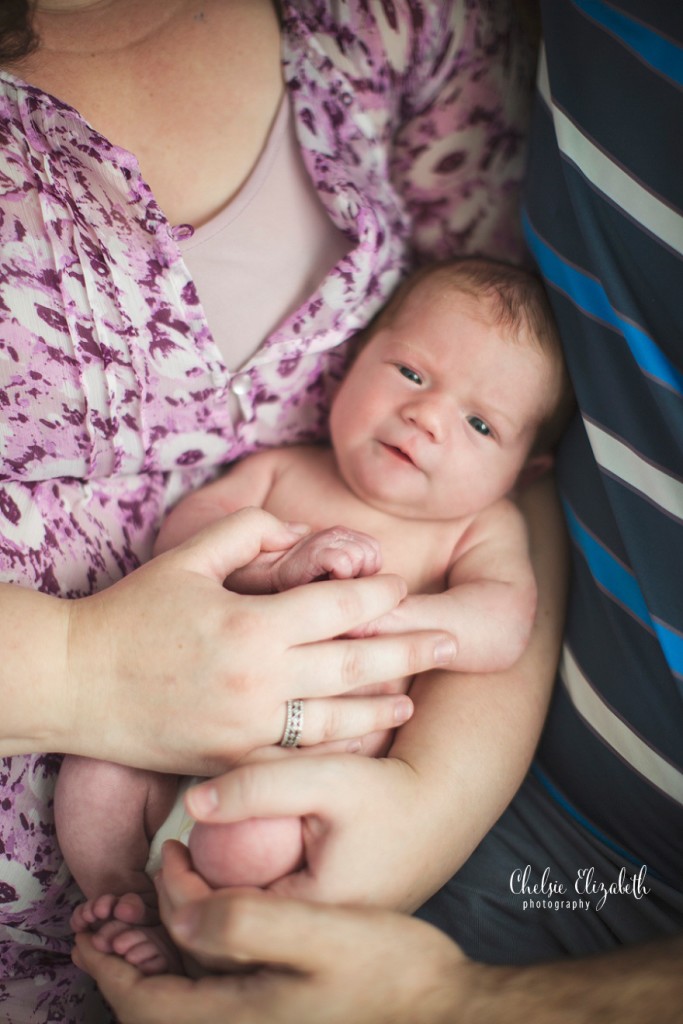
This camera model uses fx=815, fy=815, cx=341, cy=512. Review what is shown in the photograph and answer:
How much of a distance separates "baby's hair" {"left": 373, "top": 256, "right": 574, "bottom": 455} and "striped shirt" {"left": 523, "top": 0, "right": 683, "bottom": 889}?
4.4 inches

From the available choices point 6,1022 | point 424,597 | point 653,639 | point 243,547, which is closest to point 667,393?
point 653,639

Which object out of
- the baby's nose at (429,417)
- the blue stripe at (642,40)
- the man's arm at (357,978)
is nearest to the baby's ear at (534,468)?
the baby's nose at (429,417)

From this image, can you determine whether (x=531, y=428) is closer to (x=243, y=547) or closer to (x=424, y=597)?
(x=424, y=597)

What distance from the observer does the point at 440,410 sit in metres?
1.17

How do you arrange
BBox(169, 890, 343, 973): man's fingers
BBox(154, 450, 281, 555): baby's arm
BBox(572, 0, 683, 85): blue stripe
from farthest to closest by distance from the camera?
BBox(154, 450, 281, 555): baby's arm, BBox(572, 0, 683, 85): blue stripe, BBox(169, 890, 343, 973): man's fingers

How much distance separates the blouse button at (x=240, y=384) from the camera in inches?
44.6

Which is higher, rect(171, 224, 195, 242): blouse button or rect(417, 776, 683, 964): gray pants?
rect(171, 224, 195, 242): blouse button

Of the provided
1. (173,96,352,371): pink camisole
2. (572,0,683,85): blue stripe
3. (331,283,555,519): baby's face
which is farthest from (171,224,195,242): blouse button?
(572,0,683,85): blue stripe

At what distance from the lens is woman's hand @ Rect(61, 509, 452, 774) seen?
0.87 m

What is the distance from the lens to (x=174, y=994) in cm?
83

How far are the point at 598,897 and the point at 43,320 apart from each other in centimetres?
96

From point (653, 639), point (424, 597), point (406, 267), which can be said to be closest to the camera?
point (653, 639)

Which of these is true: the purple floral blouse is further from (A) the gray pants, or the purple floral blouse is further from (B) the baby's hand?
(A) the gray pants

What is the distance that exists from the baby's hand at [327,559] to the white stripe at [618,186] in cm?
49
